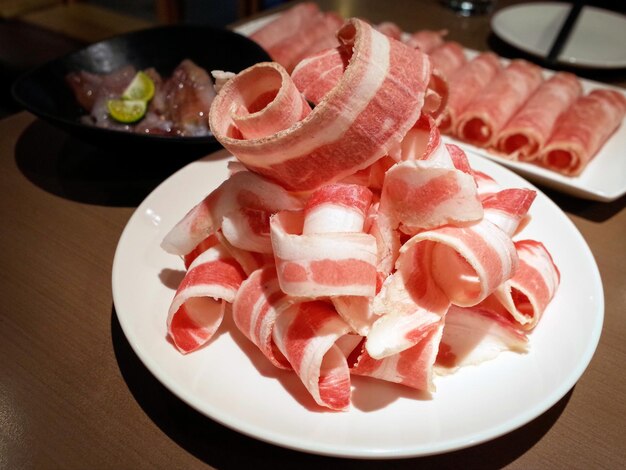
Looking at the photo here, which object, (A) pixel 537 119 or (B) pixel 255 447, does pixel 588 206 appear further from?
(B) pixel 255 447

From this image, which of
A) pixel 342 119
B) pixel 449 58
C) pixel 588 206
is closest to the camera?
pixel 342 119

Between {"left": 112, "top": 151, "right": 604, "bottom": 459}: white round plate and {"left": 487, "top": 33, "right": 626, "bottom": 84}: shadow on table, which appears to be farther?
{"left": 487, "top": 33, "right": 626, "bottom": 84}: shadow on table

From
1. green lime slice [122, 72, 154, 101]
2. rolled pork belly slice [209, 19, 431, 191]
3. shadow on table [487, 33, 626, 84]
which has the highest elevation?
rolled pork belly slice [209, 19, 431, 191]

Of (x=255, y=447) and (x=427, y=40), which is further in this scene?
(x=427, y=40)

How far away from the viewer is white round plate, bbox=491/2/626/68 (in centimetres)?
225

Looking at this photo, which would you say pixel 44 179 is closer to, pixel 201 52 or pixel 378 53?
pixel 201 52

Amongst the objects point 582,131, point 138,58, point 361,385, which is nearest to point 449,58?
A: point 582,131

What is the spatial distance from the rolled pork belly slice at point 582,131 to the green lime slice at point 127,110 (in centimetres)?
114

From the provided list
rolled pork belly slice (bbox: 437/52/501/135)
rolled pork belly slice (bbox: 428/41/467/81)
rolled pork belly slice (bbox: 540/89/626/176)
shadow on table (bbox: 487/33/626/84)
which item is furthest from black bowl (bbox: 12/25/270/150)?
shadow on table (bbox: 487/33/626/84)

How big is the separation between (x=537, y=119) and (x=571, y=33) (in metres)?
1.15

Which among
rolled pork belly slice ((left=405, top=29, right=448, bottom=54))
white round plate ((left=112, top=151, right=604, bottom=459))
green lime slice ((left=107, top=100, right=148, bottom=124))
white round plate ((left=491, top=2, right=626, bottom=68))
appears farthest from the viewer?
white round plate ((left=491, top=2, right=626, bottom=68))

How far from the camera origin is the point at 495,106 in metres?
1.67

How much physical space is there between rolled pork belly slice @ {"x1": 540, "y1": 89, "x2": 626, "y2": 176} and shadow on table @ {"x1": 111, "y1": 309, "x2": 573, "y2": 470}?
33.3 inches

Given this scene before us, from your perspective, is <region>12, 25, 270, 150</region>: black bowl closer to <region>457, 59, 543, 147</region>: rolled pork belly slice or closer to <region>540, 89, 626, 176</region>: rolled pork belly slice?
<region>457, 59, 543, 147</region>: rolled pork belly slice
